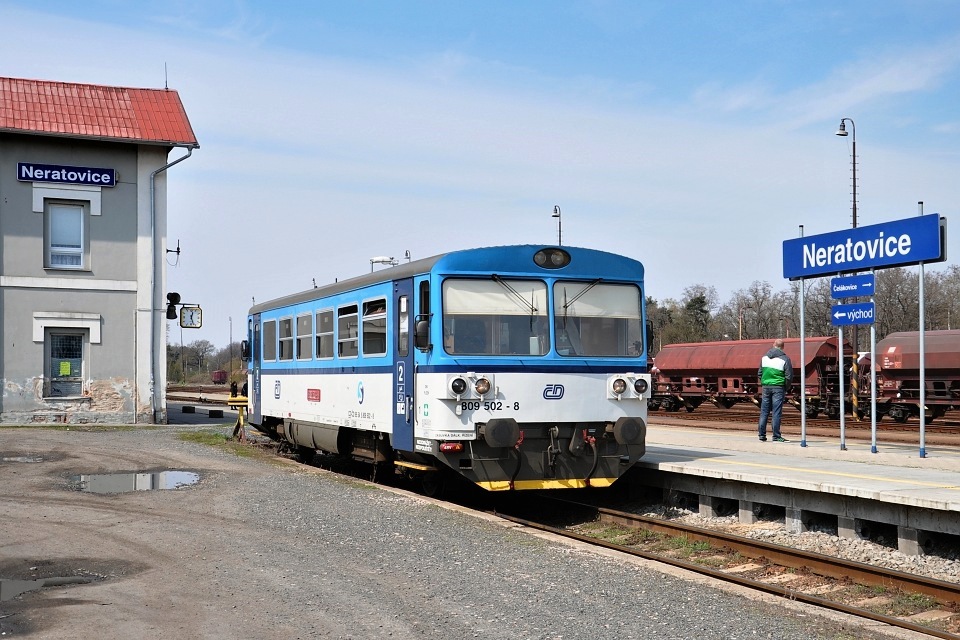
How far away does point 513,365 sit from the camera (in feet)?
37.0

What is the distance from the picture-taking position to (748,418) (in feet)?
93.2

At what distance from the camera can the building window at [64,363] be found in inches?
1008

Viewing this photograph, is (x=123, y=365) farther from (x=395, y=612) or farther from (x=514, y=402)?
(x=395, y=612)

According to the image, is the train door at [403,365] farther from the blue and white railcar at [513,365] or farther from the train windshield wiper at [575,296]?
the train windshield wiper at [575,296]

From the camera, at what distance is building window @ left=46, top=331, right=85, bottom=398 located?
2559 cm

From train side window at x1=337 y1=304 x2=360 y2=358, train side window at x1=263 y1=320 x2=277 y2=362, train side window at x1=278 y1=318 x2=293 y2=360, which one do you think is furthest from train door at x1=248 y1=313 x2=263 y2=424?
train side window at x1=337 y1=304 x2=360 y2=358

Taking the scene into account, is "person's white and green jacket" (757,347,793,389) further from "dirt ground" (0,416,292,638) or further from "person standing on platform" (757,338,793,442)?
"dirt ground" (0,416,292,638)

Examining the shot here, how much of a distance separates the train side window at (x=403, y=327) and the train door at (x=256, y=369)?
7685 millimetres

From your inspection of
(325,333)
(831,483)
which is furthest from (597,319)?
(325,333)

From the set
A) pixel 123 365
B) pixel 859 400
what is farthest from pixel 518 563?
pixel 859 400

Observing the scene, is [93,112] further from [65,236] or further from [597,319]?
[597,319]

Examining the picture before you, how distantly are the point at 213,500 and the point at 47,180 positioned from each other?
1655 cm

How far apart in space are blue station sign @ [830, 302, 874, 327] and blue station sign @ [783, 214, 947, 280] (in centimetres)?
55

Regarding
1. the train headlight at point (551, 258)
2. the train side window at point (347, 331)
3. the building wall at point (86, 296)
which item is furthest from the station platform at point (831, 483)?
the building wall at point (86, 296)
